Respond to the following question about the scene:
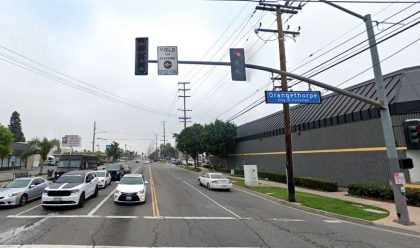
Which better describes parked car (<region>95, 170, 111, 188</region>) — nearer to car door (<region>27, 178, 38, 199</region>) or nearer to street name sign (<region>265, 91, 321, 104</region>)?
car door (<region>27, 178, 38, 199</region>)

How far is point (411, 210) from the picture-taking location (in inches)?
633

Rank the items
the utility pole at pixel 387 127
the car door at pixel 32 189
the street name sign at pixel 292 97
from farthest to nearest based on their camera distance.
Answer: the car door at pixel 32 189
the street name sign at pixel 292 97
the utility pole at pixel 387 127

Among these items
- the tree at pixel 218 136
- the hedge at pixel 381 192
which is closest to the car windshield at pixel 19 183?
the hedge at pixel 381 192

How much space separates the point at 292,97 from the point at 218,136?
3784cm

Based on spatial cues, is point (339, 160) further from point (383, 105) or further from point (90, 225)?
point (90, 225)

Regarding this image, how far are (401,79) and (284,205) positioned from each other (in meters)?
11.6

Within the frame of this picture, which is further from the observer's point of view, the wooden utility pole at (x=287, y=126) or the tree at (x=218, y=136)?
the tree at (x=218, y=136)

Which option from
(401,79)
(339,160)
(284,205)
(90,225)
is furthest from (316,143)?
(90,225)

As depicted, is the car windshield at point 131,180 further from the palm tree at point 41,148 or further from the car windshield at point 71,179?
the palm tree at point 41,148

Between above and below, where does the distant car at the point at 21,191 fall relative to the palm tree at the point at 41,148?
below

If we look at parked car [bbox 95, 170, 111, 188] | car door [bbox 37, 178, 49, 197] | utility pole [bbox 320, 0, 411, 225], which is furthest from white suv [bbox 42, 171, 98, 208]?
utility pole [bbox 320, 0, 411, 225]

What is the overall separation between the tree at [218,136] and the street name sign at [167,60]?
134ft

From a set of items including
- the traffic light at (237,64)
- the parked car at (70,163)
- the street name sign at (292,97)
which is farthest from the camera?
the parked car at (70,163)

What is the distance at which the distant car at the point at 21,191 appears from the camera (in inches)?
602
